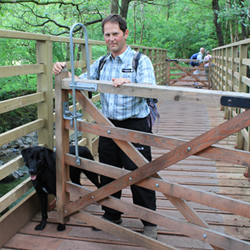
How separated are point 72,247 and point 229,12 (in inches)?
462

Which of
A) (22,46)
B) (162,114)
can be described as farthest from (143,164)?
(22,46)

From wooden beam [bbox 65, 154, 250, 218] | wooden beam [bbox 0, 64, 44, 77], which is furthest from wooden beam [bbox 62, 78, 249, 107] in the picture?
wooden beam [bbox 0, 64, 44, 77]

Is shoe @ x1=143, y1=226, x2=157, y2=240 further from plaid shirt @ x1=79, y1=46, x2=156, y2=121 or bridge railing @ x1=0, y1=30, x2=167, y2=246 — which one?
bridge railing @ x1=0, y1=30, x2=167, y2=246

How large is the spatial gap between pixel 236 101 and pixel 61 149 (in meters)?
1.44

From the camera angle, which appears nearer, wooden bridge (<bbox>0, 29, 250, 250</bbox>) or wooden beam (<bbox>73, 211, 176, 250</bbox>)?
wooden bridge (<bbox>0, 29, 250, 250</bbox>)

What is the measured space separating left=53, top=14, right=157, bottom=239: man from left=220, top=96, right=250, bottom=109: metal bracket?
2.44 feet

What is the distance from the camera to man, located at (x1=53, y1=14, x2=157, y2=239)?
8.20ft

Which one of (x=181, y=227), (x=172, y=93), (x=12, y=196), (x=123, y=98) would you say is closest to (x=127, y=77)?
(x=123, y=98)

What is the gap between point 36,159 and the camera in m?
2.69

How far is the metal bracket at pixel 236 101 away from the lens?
5.74 feet

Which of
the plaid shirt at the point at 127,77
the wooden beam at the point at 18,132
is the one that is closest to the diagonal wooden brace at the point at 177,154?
the plaid shirt at the point at 127,77

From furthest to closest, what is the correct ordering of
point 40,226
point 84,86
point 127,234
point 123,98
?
point 40,226 < point 123,98 < point 127,234 < point 84,86

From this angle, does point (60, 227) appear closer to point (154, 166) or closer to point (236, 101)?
point (154, 166)

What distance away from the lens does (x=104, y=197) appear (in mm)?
2457
